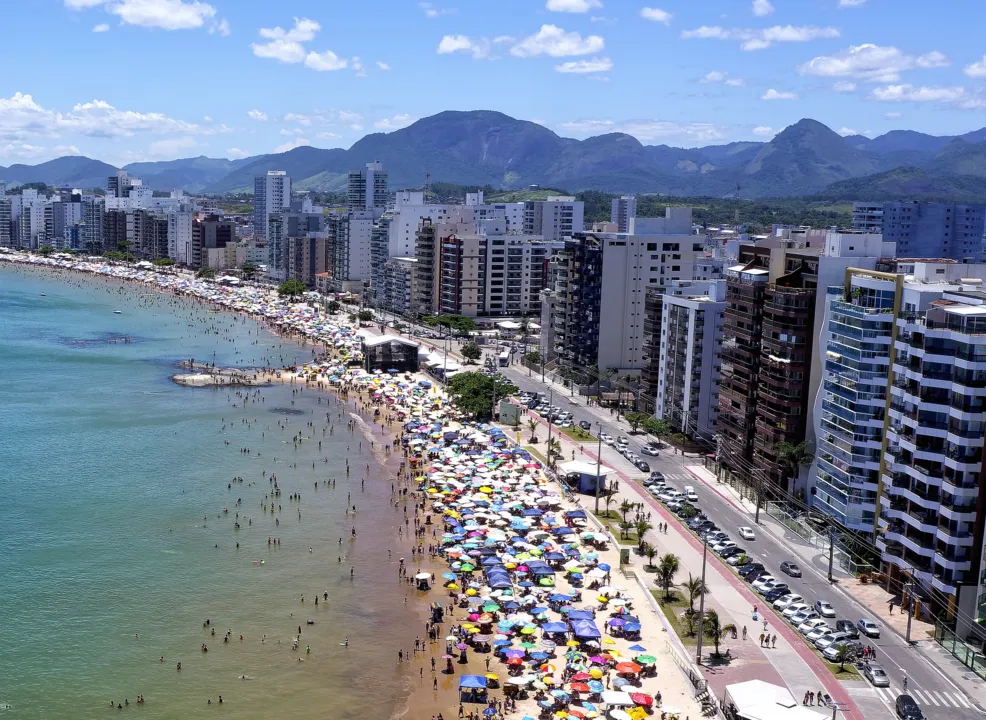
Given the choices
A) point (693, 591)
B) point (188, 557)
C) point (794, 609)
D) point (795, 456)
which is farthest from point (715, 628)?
point (188, 557)

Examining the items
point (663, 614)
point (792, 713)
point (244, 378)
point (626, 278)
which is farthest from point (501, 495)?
point (244, 378)

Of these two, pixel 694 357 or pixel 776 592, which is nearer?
pixel 776 592

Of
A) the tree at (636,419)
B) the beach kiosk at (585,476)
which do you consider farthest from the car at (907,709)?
the tree at (636,419)

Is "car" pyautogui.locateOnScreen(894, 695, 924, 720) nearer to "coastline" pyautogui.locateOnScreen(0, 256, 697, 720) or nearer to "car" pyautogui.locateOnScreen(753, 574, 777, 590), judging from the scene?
"coastline" pyautogui.locateOnScreen(0, 256, 697, 720)

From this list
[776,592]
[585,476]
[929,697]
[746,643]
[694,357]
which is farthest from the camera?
[694,357]

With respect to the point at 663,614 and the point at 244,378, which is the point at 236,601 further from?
the point at 244,378

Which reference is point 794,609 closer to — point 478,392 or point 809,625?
point 809,625

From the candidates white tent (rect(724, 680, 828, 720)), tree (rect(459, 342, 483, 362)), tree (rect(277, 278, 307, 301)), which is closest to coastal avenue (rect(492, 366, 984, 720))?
white tent (rect(724, 680, 828, 720))
